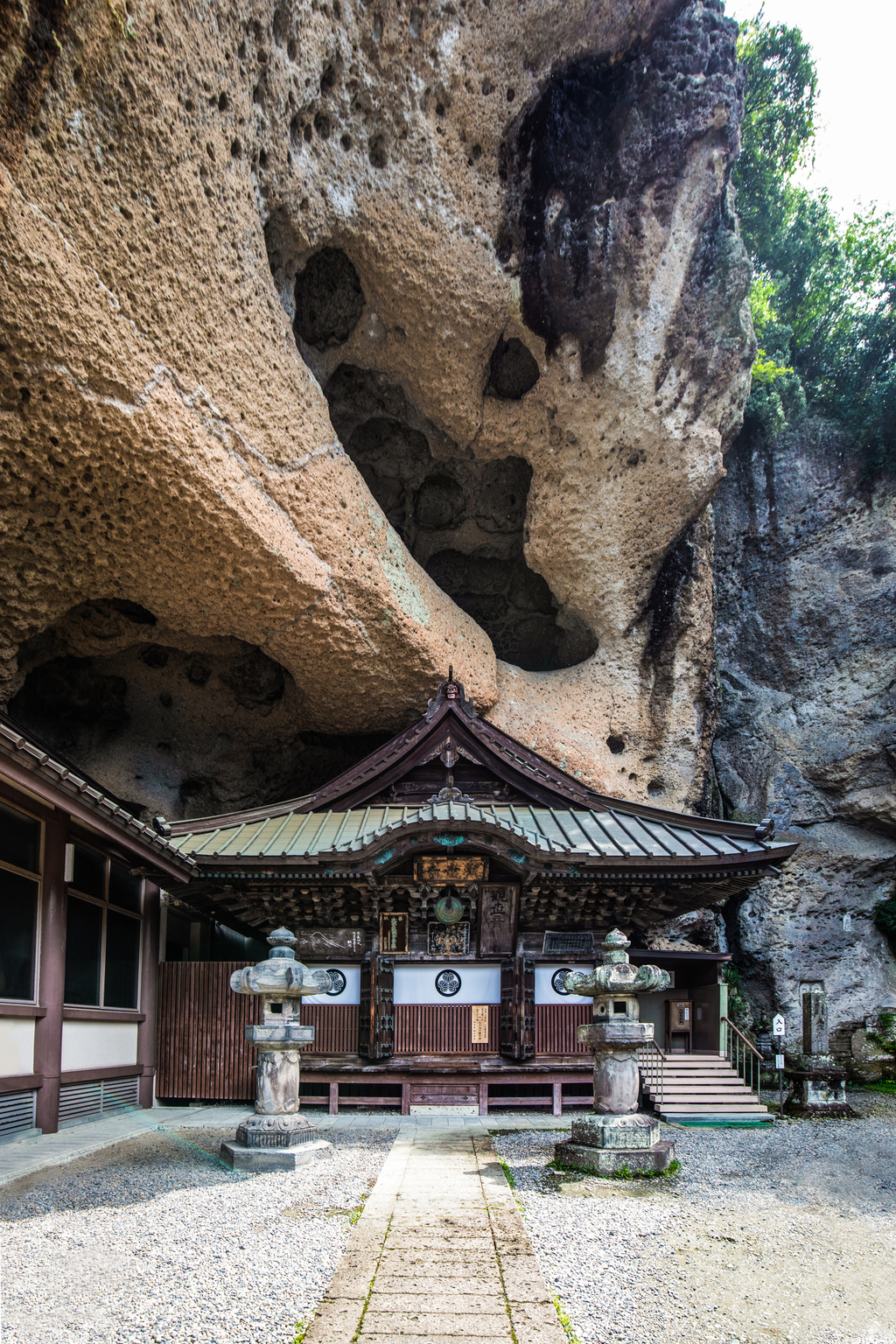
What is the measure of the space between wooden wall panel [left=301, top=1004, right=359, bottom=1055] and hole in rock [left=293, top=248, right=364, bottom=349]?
9886mm

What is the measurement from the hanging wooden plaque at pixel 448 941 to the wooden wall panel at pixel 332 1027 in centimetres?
129

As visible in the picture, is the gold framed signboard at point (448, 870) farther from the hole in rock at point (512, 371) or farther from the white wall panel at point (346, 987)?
the hole in rock at point (512, 371)

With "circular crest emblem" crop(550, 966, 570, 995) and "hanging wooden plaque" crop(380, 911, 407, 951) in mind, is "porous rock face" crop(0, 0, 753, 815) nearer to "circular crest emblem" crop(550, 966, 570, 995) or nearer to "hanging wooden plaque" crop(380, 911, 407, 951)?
"hanging wooden plaque" crop(380, 911, 407, 951)

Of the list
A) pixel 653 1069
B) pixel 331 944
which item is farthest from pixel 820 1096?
pixel 331 944

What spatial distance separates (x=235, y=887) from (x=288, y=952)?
3011 mm

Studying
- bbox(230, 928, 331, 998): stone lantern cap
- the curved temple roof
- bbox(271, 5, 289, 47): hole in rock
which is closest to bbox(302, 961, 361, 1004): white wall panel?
the curved temple roof

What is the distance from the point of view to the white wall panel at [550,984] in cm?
1073

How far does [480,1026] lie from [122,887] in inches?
195

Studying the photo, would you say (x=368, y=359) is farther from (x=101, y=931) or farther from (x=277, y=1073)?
(x=277, y=1073)

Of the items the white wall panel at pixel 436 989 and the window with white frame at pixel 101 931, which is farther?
the white wall panel at pixel 436 989

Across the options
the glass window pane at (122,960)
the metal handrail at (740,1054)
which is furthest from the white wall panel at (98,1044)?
the metal handrail at (740,1054)

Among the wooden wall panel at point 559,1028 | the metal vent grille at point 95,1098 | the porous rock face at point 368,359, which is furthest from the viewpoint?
the wooden wall panel at point 559,1028

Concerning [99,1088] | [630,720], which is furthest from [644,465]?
[99,1088]

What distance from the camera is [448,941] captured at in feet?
35.1
